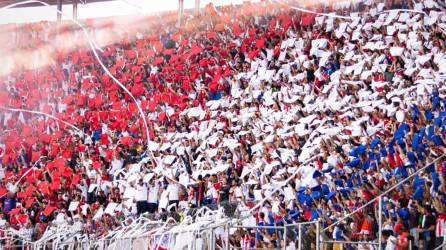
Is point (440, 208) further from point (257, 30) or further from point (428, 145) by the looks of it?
point (257, 30)

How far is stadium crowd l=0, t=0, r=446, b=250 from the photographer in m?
11.5

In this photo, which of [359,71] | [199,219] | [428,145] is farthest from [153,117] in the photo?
[428,145]

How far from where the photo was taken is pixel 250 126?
14.6m

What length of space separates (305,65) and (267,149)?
1.60 metres

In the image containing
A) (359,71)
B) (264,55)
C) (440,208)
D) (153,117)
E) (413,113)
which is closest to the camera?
(440,208)

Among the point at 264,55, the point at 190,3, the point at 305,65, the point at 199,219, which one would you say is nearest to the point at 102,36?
the point at 190,3

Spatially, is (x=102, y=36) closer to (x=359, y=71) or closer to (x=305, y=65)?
(x=305, y=65)

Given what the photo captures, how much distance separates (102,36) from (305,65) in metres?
6.90

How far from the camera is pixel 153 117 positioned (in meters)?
17.0

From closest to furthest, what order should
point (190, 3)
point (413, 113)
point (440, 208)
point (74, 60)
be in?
point (440, 208), point (413, 113), point (190, 3), point (74, 60)

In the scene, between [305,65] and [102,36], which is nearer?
[305,65]

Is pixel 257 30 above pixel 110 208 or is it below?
above

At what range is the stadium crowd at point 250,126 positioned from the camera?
11.5m

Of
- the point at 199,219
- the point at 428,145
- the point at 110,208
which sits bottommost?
the point at 110,208
